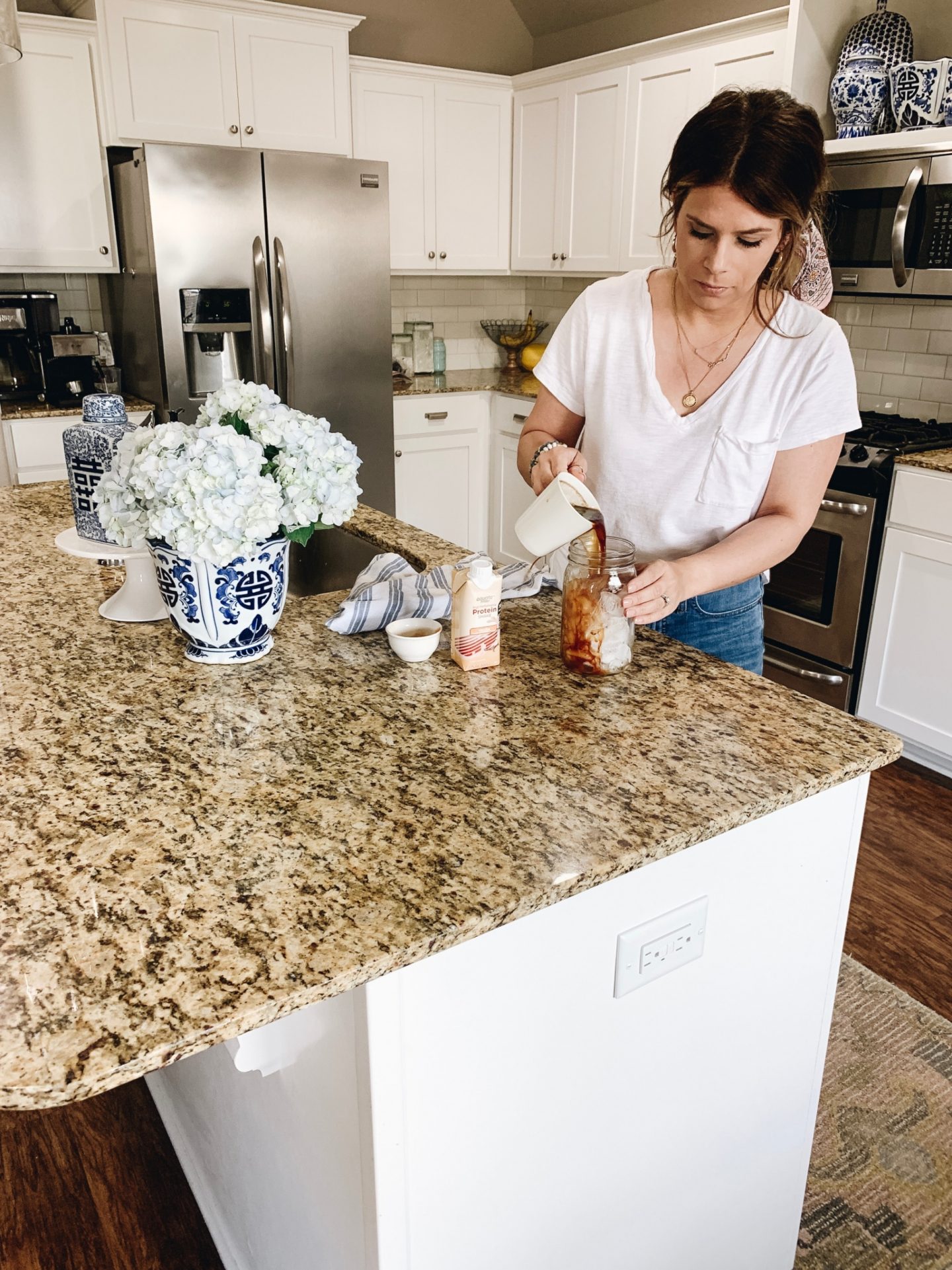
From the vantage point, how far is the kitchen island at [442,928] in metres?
0.78

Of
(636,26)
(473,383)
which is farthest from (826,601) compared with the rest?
(636,26)

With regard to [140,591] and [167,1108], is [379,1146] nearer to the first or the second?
[140,591]

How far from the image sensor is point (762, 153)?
1.35m

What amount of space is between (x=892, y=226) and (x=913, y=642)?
1.20m

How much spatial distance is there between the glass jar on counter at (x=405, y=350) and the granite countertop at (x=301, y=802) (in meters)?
3.38

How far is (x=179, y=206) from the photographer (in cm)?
333

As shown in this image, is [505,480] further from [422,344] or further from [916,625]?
[916,625]

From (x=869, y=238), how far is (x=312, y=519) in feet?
7.89

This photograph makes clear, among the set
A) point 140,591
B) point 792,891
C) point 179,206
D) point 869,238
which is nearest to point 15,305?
point 179,206

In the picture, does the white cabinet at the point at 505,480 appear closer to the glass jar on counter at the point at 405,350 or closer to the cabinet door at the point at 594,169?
the glass jar on counter at the point at 405,350

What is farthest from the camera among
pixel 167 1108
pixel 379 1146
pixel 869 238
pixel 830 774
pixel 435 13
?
pixel 435 13

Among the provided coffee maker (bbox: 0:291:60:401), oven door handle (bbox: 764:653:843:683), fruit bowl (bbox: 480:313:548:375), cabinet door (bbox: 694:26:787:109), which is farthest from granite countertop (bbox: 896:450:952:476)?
coffee maker (bbox: 0:291:60:401)

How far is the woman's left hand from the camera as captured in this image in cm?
125

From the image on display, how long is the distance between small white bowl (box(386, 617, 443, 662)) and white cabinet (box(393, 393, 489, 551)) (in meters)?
2.81
